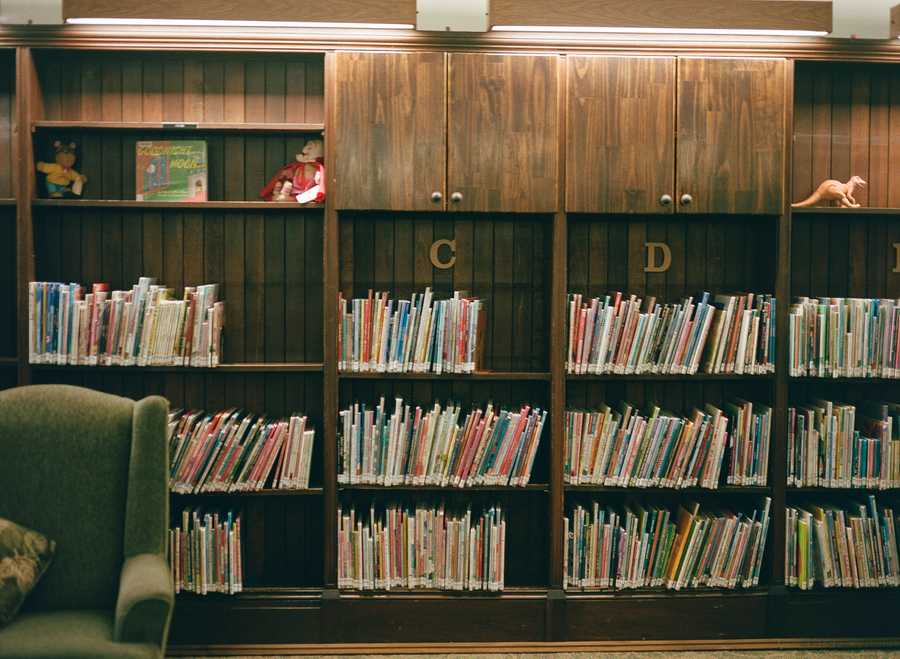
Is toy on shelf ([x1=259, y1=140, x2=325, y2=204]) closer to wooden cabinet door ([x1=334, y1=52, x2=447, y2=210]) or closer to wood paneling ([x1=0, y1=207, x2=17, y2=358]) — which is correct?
wooden cabinet door ([x1=334, y1=52, x2=447, y2=210])

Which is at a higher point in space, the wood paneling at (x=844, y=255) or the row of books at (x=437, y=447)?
the wood paneling at (x=844, y=255)

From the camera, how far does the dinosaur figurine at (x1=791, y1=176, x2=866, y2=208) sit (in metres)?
3.18

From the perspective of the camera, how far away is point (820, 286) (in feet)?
11.1

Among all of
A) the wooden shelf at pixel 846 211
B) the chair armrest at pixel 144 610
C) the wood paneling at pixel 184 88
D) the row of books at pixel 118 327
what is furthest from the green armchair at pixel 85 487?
the wooden shelf at pixel 846 211

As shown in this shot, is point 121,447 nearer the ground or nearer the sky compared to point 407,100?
nearer the ground

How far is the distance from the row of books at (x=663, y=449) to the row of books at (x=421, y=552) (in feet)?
1.35

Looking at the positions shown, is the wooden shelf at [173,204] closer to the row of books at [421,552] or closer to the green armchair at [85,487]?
the green armchair at [85,487]

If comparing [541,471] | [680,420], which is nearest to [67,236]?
[541,471]

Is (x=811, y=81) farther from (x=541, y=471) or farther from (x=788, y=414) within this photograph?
(x=541, y=471)

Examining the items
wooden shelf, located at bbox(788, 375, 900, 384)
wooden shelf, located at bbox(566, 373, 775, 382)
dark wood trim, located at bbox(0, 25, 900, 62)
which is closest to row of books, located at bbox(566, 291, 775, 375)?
wooden shelf, located at bbox(566, 373, 775, 382)

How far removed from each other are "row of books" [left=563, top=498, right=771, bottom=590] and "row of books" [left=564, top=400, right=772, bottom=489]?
5.1 inches

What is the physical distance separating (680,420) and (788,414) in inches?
16.7

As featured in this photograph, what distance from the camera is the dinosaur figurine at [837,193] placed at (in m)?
3.18

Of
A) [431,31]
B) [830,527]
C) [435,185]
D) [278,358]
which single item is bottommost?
[830,527]
